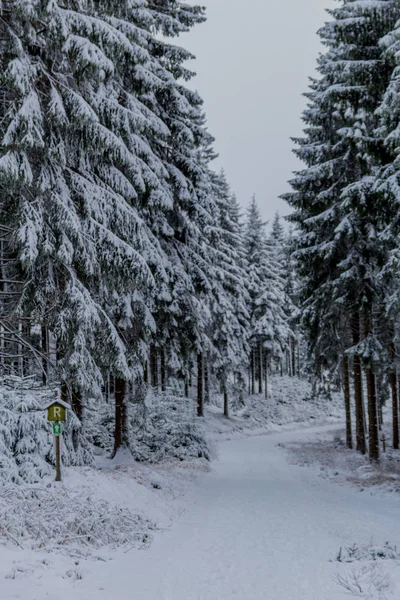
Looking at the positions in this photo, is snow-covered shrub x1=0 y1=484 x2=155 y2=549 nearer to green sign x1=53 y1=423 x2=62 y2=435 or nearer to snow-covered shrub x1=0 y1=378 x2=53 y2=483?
snow-covered shrub x1=0 y1=378 x2=53 y2=483

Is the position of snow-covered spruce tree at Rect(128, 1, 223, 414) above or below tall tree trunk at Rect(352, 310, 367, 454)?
above

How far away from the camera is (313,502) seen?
11750 mm

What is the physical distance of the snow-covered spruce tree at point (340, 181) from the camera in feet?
39.9

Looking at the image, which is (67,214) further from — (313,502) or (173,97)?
(313,502)

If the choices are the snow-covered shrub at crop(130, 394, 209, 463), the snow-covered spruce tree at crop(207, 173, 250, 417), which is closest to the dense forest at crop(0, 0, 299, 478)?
the snow-covered shrub at crop(130, 394, 209, 463)


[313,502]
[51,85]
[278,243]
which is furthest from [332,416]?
[51,85]

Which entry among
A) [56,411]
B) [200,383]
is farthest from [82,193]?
[200,383]

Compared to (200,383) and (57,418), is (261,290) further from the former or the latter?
(57,418)

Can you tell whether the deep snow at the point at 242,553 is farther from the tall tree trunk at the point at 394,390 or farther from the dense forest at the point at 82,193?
the tall tree trunk at the point at 394,390

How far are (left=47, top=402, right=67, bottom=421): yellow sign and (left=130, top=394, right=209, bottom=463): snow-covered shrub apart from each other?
5.64m

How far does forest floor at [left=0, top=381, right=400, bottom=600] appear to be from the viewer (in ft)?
18.9

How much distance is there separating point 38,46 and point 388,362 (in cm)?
1622

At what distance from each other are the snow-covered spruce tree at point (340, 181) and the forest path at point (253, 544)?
5.35 m

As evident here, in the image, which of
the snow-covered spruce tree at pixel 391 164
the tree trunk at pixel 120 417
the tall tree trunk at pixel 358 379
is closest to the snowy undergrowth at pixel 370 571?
the snow-covered spruce tree at pixel 391 164
